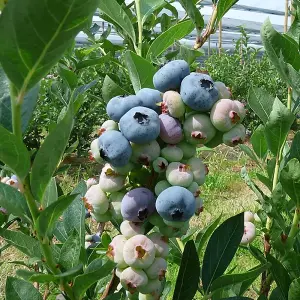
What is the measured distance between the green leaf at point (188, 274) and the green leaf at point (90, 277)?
0.15 meters

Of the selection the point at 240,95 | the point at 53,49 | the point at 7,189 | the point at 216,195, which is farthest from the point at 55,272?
the point at 240,95

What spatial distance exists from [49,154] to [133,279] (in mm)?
201

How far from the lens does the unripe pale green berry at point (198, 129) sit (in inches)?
21.7

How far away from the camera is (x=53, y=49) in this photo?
15.4 inches

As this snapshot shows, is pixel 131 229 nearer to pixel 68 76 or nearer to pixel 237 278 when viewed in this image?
pixel 237 278

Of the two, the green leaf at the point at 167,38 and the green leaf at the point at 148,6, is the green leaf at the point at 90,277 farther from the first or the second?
the green leaf at the point at 148,6

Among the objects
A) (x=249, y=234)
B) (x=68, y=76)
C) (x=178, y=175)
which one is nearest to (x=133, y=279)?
(x=178, y=175)

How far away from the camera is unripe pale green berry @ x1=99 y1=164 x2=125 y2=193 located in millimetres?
573

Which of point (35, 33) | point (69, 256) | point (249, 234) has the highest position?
point (35, 33)

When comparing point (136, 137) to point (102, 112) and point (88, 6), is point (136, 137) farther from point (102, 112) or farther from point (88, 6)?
point (102, 112)

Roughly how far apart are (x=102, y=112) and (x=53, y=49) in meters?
4.93

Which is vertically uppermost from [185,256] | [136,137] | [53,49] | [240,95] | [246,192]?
[53,49]

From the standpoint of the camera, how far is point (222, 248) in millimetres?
707

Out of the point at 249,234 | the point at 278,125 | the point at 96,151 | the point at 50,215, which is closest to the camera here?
the point at 50,215
